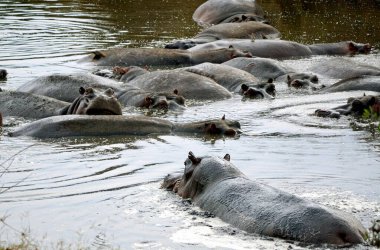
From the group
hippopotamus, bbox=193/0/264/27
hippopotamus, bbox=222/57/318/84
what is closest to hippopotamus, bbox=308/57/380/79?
hippopotamus, bbox=222/57/318/84

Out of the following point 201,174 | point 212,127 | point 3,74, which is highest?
point 201,174

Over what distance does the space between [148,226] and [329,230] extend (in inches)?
54.1

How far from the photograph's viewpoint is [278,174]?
332 inches

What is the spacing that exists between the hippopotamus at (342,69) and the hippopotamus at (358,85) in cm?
104

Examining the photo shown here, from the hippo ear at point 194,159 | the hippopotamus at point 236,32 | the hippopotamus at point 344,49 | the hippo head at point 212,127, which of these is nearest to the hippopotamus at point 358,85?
the hippo head at point 212,127

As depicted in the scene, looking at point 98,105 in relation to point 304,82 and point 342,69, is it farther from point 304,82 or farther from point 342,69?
point 342,69

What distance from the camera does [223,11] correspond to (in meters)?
21.2

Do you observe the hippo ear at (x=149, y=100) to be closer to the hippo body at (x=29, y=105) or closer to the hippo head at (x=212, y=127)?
the hippo body at (x=29, y=105)

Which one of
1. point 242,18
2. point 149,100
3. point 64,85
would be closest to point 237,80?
point 149,100

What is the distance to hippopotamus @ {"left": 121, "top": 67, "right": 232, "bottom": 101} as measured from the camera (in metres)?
12.6

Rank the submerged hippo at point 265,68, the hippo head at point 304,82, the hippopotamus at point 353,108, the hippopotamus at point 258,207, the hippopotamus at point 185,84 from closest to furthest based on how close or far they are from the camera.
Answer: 1. the hippopotamus at point 258,207
2. the hippopotamus at point 353,108
3. the hippopotamus at point 185,84
4. the hippo head at point 304,82
5. the submerged hippo at point 265,68

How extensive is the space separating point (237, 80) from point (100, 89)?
222 centimetres

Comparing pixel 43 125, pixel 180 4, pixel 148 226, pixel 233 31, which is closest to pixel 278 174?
pixel 148 226

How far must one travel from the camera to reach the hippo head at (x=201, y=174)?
7.28 meters
